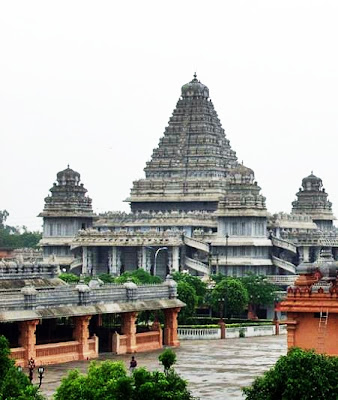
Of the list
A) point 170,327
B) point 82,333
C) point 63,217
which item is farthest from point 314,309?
point 63,217

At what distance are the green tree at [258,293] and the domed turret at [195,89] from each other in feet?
124

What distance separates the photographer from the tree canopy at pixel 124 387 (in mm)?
38562

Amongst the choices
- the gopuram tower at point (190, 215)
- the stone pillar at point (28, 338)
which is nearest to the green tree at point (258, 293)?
the gopuram tower at point (190, 215)

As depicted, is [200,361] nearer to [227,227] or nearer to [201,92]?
[227,227]

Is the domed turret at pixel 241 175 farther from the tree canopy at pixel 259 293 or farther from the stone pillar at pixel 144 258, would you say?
the tree canopy at pixel 259 293

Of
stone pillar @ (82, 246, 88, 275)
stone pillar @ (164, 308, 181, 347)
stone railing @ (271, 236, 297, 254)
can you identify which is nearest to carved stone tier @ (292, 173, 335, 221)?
stone railing @ (271, 236, 297, 254)

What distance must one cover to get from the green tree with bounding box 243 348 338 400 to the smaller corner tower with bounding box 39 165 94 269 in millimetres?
97867

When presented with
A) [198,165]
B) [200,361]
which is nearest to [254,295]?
[198,165]

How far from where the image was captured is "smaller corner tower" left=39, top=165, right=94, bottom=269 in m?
136

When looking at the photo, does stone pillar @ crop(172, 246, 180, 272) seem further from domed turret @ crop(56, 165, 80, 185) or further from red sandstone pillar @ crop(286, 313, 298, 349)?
red sandstone pillar @ crop(286, 313, 298, 349)

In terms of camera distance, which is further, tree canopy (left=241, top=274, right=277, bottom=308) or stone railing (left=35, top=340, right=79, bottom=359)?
tree canopy (left=241, top=274, right=277, bottom=308)

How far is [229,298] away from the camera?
3819 inches

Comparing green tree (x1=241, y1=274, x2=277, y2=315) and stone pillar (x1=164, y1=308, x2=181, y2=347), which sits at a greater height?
green tree (x1=241, y1=274, x2=277, y2=315)

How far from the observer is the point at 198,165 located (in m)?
139
